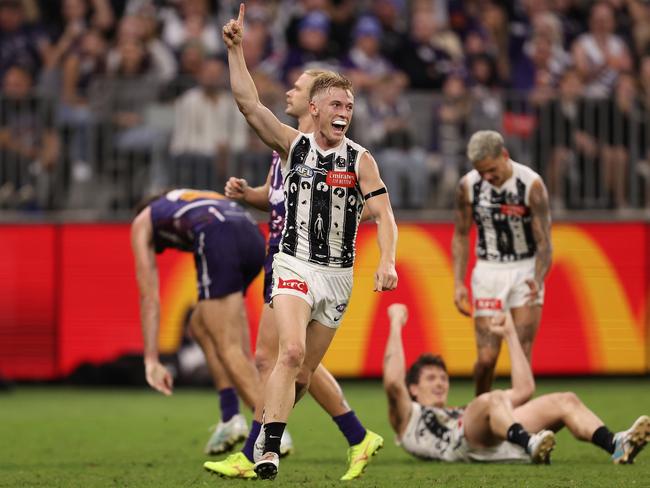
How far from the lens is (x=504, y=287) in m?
10.8

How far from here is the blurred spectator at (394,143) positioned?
15.5 meters

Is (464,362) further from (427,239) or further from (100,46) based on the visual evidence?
(100,46)

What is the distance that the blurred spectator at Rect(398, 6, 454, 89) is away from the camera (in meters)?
17.0

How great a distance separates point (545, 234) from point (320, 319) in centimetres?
298

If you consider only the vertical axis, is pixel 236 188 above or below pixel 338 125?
below

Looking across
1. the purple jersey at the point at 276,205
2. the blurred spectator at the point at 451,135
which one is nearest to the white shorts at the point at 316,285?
the purple jersey at the point at 276,205

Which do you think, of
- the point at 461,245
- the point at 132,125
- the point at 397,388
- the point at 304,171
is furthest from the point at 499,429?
the point at 132,125

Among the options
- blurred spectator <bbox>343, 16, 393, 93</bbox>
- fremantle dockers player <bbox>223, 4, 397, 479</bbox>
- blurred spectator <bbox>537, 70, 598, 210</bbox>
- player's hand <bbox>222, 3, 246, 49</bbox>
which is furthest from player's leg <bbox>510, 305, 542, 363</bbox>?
blurred spectator <bbox>343, 16, 393, 93</bbox>

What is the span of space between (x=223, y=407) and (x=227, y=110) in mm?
5551

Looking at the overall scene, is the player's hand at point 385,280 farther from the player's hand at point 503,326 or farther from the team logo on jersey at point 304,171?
the player's hand at point 503,326

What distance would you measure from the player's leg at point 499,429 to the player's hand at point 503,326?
57 centimetres

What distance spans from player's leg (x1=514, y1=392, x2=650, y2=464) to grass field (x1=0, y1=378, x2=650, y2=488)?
14 cm

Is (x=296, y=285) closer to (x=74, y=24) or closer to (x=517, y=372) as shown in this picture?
(x=517, y=372)

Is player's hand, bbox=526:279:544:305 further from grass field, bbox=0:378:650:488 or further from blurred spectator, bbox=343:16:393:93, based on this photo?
blurred spectator, bbox=343:16:393:93
